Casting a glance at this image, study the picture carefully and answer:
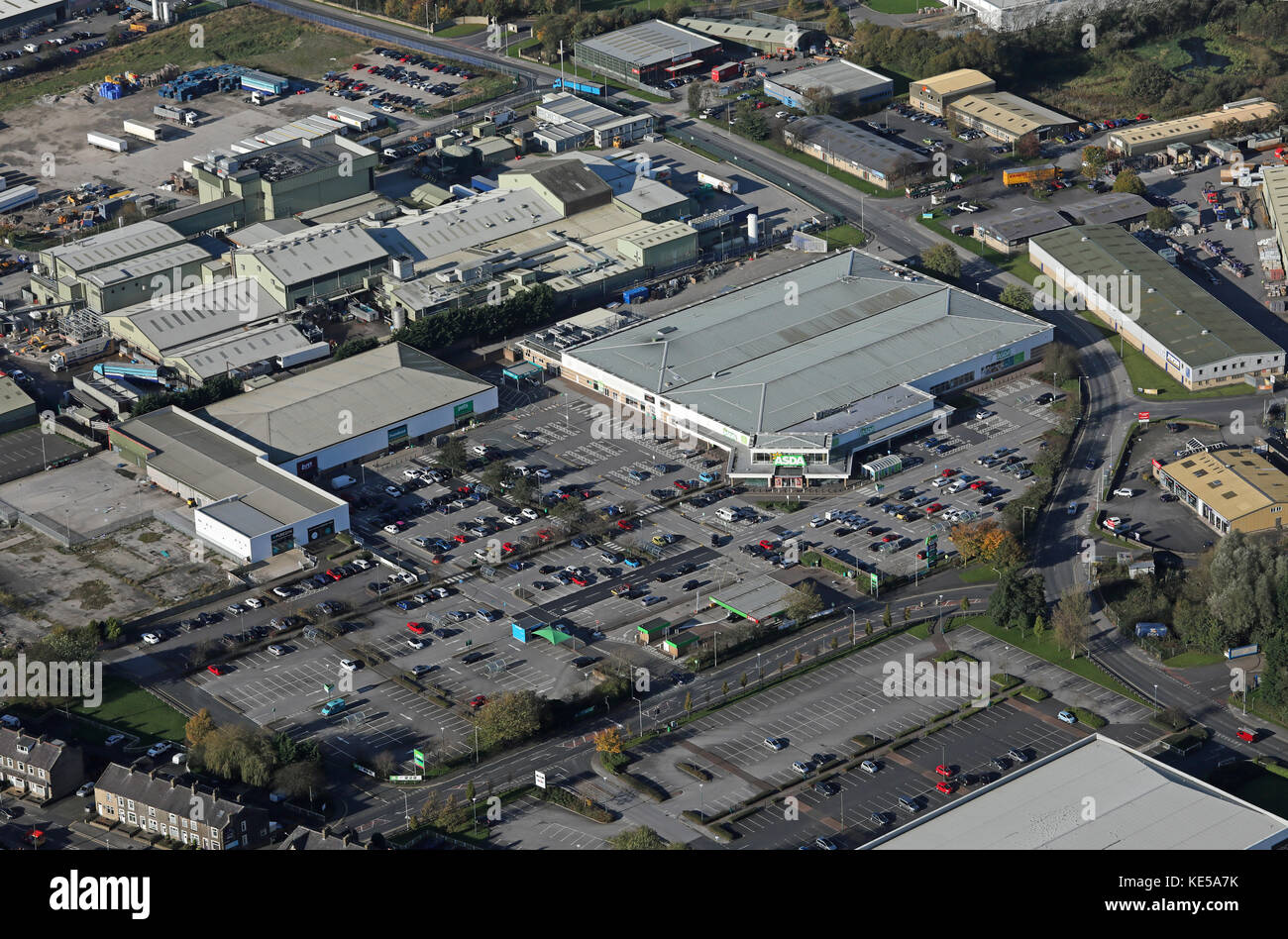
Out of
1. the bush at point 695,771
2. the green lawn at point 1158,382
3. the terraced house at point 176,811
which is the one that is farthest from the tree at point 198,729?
the green lawn at point 1158,382

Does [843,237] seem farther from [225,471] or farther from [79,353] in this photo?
[79,353]

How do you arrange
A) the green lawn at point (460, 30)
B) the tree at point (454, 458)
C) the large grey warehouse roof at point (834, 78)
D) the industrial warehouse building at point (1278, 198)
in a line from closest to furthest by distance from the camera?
the tree at point (454, 458) < the industrial warehouse building at point (1278, 198) < the large grey warehouse roof at point (834, 78) < the green lawn at point (460, 30)

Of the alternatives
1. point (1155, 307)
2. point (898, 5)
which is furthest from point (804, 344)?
point (898, 5)

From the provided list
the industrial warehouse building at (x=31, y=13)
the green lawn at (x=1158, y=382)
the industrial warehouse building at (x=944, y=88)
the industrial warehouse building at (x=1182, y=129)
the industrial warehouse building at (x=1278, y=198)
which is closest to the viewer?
the green lawn at (x=1158, y=382)

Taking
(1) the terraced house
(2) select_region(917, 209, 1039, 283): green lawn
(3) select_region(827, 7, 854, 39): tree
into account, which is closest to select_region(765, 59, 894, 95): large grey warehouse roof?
(3) select_region(827, 7, 854, 39): tree

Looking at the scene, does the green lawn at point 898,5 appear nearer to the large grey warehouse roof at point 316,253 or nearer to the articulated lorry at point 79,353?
the large grey warehouse roof at point 316,253

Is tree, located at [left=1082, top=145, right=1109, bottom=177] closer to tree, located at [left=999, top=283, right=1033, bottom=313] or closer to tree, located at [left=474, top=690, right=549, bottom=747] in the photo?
tree, located at [left=999, top=283, right=1033, bottom=313]
